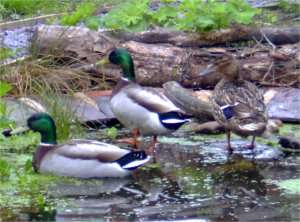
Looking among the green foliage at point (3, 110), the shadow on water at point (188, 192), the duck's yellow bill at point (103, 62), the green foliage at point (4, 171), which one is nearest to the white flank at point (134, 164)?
the shadow on water at point (188, 192)

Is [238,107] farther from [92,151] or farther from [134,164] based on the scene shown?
[92,151]

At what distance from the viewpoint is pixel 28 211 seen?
8000mm

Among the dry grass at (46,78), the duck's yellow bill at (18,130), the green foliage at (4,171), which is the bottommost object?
the green foliage at (4,171)

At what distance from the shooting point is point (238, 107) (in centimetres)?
1020

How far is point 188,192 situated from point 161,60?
3919 millimetres

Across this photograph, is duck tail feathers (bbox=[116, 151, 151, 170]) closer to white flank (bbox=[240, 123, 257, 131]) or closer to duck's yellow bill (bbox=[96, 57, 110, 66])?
white flank (bbox=[240, 123, 257, 131])

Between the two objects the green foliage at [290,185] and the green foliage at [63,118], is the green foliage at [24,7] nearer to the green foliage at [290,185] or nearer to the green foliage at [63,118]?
the green foliage at [63,118]

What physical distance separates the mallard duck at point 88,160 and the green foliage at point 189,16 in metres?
3.84

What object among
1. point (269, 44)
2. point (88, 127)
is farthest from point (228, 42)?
point (88, 127)

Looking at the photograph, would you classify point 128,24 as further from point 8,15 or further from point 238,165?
point 238,165

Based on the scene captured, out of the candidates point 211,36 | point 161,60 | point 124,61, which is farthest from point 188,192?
point 211,36

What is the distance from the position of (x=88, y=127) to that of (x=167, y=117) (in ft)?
3.54

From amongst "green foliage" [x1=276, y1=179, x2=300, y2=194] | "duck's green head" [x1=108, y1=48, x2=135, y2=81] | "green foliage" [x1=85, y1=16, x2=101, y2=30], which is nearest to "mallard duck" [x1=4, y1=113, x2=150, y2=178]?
"green foliage" [x1=276, y1=179, x2=300, y2=194]

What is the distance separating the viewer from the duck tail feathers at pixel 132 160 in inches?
358
